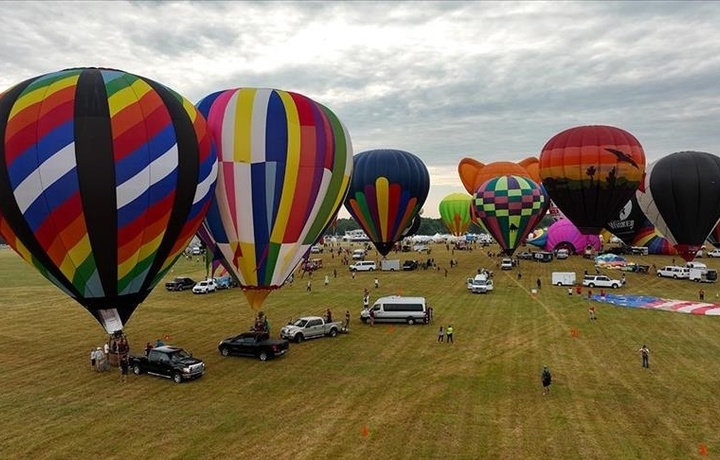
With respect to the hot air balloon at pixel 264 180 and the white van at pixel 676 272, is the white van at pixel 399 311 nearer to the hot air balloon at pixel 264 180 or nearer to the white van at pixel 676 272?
the hot air balloon at pixel 264 180

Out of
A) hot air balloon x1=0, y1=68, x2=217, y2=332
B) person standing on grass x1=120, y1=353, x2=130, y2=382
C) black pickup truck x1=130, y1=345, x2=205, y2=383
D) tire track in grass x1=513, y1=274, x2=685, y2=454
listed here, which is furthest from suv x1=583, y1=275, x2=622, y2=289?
person standing on grass x1=120, y1=353, x2=130, y2=382

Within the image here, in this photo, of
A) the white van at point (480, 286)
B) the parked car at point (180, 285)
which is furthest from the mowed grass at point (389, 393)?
the parked car at point (180, 285)

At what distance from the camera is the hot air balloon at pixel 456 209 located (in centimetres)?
9844

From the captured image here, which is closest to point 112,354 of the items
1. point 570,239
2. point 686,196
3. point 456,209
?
point 686,196

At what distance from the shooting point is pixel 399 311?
31.5 metres

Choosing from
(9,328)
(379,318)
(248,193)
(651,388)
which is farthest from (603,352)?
(9,328)

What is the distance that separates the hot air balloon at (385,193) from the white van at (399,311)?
19245mm

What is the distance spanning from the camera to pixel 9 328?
31266 mm

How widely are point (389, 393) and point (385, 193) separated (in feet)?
105

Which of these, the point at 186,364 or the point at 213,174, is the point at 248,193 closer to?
the point at 213,174

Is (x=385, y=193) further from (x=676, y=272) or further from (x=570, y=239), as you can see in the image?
(x=570, y=239)

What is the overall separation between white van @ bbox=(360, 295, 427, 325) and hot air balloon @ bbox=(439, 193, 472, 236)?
223 ft

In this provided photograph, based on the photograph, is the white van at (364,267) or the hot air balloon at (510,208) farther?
the white van at (364,267)

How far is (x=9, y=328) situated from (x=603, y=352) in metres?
31.0
